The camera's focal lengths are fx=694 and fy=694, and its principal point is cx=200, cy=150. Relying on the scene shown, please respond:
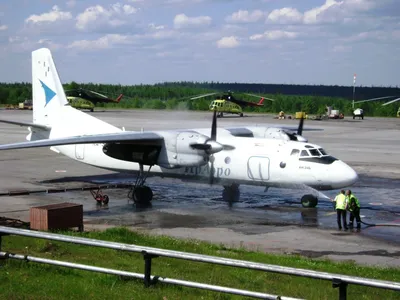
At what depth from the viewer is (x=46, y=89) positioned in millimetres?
36688

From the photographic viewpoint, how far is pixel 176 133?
101ft

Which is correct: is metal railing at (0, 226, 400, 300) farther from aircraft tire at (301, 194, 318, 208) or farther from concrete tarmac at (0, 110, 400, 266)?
aircraft tire at (301, 194, 318, 208)

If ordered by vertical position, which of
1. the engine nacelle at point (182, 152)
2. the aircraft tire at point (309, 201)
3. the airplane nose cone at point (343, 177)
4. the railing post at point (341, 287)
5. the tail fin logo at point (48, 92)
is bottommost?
the aircraft tire at point (309, 201)

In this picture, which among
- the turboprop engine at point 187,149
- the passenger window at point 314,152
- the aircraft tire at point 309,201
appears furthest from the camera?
the turboprop engine at point 187,149

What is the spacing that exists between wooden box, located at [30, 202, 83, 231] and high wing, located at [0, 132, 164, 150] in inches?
211

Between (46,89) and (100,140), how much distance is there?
926 cm

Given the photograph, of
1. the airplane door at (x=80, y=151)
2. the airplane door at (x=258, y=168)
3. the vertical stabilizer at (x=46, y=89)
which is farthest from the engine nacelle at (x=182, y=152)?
the vertical stabilizer at (x=46, y=89)

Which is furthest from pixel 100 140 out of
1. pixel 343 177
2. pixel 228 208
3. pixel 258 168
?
pixel 343 177

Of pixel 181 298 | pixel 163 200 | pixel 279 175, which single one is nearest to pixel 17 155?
pixel 163 200

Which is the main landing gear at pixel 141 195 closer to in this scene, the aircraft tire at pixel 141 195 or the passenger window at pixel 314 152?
the aircraft tire at pixel 141 195

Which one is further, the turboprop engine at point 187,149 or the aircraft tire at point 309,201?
the turboprop engine at point 187,149

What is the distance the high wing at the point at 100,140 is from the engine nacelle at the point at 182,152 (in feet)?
1.54

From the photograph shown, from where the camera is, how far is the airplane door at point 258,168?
2977 centimetres

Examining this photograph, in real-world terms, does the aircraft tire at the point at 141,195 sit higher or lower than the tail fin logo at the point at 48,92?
lower
